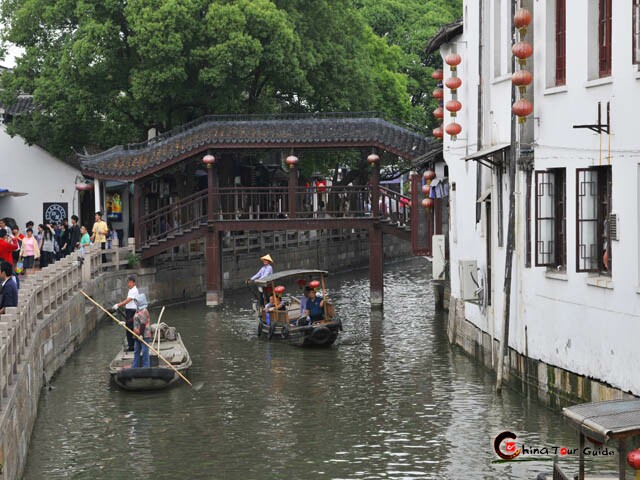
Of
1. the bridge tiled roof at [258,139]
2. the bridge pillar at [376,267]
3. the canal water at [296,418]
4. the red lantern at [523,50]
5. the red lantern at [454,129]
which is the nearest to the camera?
the canal water at [296,418]

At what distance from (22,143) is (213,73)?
383 inches

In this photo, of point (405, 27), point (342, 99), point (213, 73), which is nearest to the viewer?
point (213, 73)

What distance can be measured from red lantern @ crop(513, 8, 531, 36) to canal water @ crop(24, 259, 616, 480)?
639 cm

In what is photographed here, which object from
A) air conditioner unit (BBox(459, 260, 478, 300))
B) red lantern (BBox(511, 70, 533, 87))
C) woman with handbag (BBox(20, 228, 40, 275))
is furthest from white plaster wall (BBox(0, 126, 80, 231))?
red lantern (BBox(511, 70, 533, 87))

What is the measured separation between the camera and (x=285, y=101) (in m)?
47.1

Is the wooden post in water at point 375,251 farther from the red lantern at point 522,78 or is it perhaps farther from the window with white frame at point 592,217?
the window with white frame at point 592,217

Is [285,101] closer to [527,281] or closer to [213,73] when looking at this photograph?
[213,73]

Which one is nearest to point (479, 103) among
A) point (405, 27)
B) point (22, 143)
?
point (22, 143)

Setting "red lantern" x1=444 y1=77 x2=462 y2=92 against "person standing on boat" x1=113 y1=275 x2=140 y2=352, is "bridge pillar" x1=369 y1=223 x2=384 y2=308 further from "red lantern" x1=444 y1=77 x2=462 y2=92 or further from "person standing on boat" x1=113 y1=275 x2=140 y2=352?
"person standing on boat" x1=113 y1=275 x2=140 y2=352

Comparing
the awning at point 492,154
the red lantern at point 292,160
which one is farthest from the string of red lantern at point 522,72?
the red lantern at point 292,160

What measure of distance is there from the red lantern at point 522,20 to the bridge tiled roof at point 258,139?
17482 millimetres

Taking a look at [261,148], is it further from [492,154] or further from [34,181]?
[492,154]

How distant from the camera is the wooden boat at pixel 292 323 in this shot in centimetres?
3098

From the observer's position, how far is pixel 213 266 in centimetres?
4056
